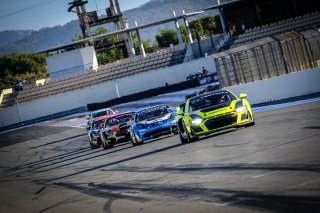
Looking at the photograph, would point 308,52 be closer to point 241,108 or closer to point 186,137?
point 241,108

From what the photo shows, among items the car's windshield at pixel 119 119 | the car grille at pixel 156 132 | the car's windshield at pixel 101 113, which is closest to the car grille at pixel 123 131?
the car's windshield at pixel 119 119

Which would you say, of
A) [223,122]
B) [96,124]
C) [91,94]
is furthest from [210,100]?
[91,94]

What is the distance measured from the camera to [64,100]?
6366cm

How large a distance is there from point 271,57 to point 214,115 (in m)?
8.99

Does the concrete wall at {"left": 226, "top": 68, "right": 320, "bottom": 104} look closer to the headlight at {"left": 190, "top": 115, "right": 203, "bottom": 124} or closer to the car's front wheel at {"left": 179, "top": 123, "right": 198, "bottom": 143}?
the car's front wheel at {"left": 179, "top": 123, "right": 198, "bottom": 143}

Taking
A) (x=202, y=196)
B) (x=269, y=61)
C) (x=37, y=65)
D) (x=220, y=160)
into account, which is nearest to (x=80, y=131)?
(x=269, y=61)

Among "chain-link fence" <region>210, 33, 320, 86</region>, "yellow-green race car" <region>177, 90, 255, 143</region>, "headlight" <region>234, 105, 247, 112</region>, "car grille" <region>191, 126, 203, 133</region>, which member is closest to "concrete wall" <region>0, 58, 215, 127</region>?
"chain-link fence" <region>210, 33, 320, 86</region>

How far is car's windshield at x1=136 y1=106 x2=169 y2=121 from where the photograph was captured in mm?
20672

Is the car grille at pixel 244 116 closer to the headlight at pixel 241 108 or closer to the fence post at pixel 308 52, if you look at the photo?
the headlight at pixel 241 108

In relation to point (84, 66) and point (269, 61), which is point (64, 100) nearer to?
point (84, 66)

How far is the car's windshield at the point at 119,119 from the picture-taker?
23250 millimetres

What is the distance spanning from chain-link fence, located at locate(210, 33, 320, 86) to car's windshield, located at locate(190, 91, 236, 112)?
709cm

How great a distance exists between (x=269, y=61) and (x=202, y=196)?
17039 mm

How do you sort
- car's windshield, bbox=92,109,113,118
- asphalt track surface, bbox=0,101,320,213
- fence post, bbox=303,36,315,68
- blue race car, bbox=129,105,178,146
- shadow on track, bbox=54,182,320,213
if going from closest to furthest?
1. shadow on track, bbox=54,182,320,213
2. asphalt track surface, bbox=0,101,320,213
3. blue race car, bbox=129,105,178,146
4. fence post, bbox=303,36,315,68
5. car's windshield, bbox=92,109,113,118
